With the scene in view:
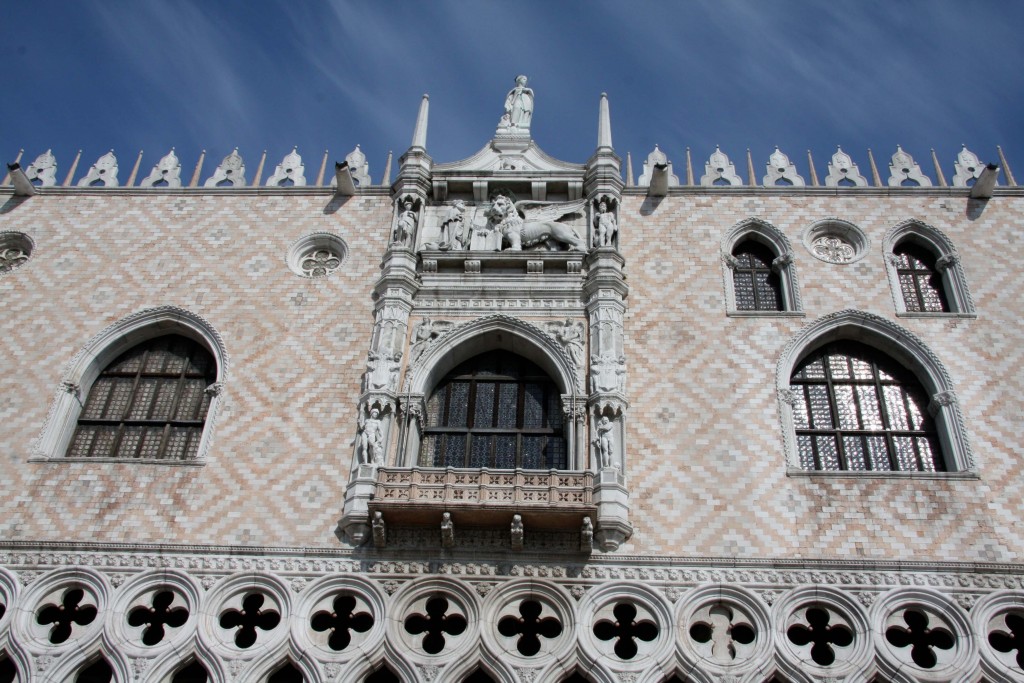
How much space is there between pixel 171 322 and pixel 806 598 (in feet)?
37.1

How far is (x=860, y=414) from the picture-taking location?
1602 cm

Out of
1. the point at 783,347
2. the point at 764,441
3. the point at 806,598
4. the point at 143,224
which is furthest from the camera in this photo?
the point at 143,224

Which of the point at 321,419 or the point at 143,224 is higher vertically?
the point at 143,224

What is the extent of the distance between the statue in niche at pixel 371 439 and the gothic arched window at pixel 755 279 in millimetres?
6493

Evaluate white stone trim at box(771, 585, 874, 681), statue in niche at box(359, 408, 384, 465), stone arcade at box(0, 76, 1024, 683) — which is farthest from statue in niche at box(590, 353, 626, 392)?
white stone trim at box(771, 585, 874, 681)

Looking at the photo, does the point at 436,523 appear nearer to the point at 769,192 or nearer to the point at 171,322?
the point at 171,322

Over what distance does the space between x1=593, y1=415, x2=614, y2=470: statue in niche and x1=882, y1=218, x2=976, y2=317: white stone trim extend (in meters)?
5.51

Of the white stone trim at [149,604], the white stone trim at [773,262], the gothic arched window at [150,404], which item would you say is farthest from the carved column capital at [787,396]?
the gothic arched window at [150,404]

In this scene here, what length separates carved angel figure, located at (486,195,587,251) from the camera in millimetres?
17969

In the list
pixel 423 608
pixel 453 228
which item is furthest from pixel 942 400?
pixel 453 228

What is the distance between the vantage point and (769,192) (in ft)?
60.8

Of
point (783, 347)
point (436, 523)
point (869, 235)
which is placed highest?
point (869, 235)

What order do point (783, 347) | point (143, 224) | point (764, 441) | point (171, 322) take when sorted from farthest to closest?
point (143, 224) < point (171, 322) < point (783, 347) < point (764, 441)

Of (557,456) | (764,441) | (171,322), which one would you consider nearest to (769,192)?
(764,441)
